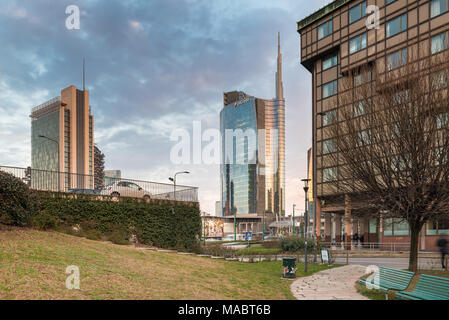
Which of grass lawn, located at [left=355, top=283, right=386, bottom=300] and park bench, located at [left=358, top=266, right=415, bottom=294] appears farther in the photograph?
grass lawn, located at [left=355, top=283, right=386, bottom=300]

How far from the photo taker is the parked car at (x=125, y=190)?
1009 inches

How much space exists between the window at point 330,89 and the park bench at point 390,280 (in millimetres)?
37295

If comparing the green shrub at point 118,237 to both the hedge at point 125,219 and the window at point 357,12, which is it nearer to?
the hedge at point 125,219

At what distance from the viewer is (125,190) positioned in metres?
26.1

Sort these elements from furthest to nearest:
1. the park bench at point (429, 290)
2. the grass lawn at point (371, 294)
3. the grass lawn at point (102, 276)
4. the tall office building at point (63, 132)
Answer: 1. the tall office building at point (63, 132)
2. the grass lawn at point (371, 294)
3. the grass lawn at point (102, 276)
4. the park bench at point (429, 290)

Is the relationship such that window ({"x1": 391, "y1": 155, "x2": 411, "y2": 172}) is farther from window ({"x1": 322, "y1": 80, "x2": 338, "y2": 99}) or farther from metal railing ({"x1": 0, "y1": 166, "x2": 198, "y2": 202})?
window ({"x1": 322, "y1": 80, "x2": 338, "y2": 99})

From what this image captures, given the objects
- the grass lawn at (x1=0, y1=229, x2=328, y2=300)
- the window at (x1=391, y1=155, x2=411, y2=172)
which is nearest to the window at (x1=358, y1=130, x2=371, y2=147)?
the window at (x1=391, y1=155, x2=411, y2=172)

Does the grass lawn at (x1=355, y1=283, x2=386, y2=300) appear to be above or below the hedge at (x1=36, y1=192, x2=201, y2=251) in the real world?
below

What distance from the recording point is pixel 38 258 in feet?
37.6

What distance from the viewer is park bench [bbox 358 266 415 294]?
9.95 metres

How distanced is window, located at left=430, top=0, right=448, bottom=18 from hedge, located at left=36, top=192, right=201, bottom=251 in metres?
28.6

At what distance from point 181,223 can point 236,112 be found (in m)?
175

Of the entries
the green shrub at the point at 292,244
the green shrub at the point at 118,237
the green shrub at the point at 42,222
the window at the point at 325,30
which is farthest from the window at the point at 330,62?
the green shrub at the point at 42,222
